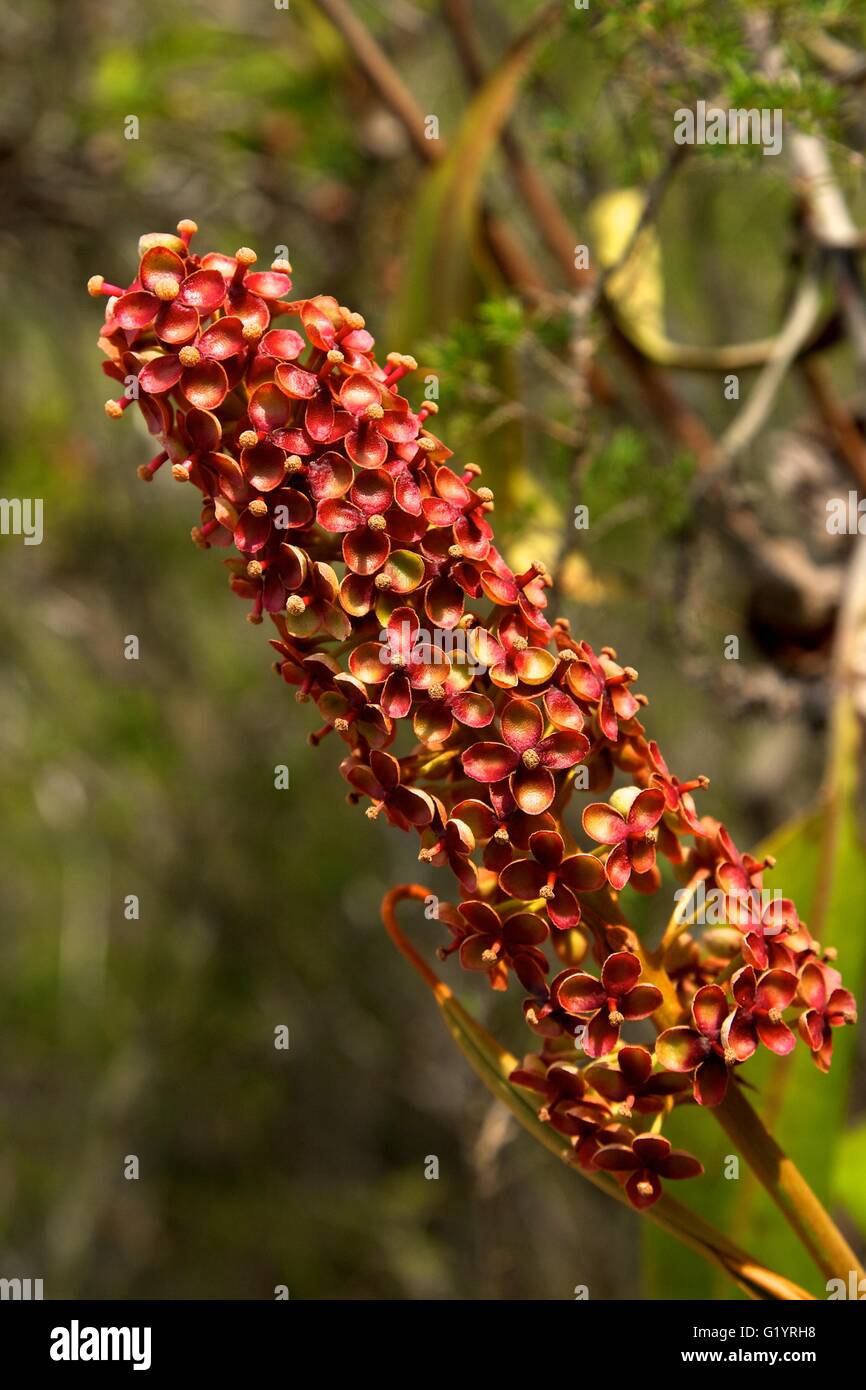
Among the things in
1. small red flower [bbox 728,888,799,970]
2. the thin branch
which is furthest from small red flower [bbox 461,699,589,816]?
the thin branch

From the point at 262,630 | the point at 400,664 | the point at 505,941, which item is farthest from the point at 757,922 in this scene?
the point at 262,630

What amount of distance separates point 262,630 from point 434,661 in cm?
242

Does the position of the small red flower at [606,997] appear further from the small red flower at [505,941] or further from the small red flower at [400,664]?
the small red flower at [400,664]

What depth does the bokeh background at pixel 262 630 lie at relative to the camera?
137cm

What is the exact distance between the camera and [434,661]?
2.27ft

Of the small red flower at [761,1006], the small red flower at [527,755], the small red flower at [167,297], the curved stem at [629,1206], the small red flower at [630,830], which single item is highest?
the small red flower at [167,297]

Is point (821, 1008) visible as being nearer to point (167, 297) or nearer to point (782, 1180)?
point (782, 1180)

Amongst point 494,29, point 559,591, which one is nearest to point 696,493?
point 559,591

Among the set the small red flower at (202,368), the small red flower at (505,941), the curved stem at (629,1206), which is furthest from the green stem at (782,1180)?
the small red flower at (202,368)

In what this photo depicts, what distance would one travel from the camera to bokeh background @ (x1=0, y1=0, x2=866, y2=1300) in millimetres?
1366

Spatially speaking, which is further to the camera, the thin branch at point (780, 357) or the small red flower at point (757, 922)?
the thin branch at point (780, 357)

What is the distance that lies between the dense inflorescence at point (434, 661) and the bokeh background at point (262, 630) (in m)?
0.38

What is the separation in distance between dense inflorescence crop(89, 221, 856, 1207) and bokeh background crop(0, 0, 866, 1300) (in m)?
0.38

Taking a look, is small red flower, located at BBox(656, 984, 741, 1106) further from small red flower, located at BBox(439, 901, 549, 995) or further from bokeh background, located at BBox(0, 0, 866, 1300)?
bokeh background, located at BBox(0, 0, 866, 1300)
